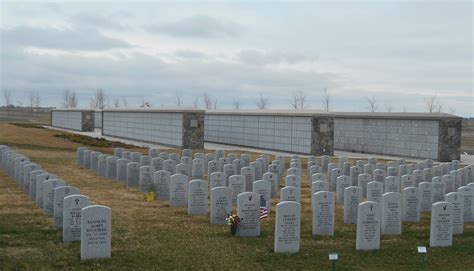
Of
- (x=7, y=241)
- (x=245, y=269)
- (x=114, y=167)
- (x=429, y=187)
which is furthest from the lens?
(x=114, y=167)

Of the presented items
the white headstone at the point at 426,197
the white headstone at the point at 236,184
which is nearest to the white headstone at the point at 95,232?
the white headstone at the point at 236,184

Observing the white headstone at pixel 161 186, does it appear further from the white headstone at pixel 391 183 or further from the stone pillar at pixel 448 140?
the stone pillar at pixel 448 140

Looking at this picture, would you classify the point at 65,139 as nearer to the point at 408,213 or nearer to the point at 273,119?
the point at 273,119

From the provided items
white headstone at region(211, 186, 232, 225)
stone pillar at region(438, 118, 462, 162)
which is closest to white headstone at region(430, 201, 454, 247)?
white headstone at region(211, 186, 232, 225)

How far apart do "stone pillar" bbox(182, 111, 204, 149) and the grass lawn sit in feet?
65.6

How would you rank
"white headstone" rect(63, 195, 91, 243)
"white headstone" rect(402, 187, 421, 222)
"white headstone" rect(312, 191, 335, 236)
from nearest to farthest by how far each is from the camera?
"white headstone" rect(63, 195, 91, 243)
"white headstone" rect(312, 191, 335, 236)
"white headstone" rect(402, 187, 421, 222)

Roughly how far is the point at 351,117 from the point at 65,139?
18.9 m

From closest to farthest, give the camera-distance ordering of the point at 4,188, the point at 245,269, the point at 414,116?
1. the point at 245,269
2. the point at 4,188
3. the point at 414,116

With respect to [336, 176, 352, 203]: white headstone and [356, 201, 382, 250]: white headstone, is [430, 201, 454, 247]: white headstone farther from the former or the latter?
[336, 176, 352, 203]: white headstone

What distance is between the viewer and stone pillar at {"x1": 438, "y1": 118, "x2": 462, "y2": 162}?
28.8 m

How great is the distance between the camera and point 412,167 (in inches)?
789

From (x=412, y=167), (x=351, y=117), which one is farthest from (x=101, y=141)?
(x=412, y=167)

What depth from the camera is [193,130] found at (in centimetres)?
3441

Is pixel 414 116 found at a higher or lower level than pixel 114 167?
higher
